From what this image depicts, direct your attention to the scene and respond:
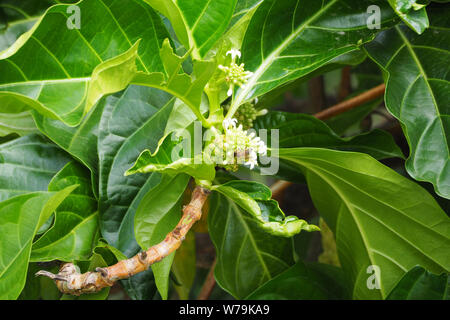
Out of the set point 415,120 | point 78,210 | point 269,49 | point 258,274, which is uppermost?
point 269,49

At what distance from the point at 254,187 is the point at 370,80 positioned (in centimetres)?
74

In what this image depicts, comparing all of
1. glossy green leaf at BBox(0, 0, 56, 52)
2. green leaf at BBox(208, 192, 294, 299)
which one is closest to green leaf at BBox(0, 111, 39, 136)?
glossy green leaf at BBox(0, 0, 56, 52)

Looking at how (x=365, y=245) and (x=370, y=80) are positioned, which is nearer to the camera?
(x=365, y=245)

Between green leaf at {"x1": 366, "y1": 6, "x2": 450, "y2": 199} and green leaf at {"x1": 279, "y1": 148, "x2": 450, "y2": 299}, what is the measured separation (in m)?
0.04

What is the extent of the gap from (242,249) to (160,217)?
22 cm

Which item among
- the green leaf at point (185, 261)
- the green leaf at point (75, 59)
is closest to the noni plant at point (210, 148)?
the green leaf at point (75, 59)

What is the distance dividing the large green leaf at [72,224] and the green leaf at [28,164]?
5 centimetres

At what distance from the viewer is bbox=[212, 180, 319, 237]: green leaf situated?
542 mm

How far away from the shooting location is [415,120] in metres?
0.71

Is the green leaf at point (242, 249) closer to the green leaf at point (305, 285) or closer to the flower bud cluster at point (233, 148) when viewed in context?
the green leaf at point (305, 285)

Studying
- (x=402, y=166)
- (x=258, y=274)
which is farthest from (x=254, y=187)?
(x=402, y=166)

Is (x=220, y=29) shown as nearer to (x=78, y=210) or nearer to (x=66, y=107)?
(x=66, y=107)

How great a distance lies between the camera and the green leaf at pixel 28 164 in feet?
2.33

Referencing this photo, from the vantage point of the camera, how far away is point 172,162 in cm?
59
